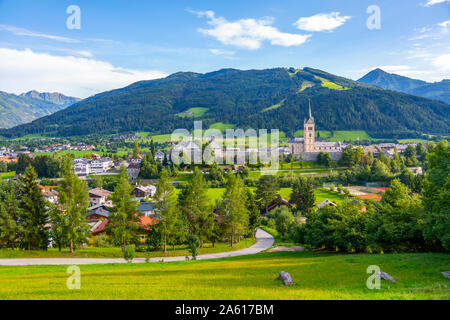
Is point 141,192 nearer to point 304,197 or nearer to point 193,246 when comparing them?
point 304,197

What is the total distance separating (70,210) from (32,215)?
4.75 metres

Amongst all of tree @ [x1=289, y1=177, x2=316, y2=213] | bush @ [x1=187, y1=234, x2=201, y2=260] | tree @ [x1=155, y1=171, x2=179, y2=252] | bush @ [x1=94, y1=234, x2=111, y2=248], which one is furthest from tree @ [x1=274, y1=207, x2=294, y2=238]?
bush @ [x1=94, y1=234, x2=111, y2=248]

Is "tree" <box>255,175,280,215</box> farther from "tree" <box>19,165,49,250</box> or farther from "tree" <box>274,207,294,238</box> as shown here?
"tree" <box>19,165,49,250</box>

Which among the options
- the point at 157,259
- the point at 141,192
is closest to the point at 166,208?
the point at 157,259

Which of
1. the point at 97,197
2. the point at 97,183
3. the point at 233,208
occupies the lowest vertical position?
the point at 97,197

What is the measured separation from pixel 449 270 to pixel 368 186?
206 ft

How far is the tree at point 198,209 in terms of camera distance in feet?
111

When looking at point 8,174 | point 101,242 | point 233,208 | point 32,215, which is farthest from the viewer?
point 8,174

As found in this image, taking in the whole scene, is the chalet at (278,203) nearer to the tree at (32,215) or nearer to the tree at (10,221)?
the tree at (32,215)

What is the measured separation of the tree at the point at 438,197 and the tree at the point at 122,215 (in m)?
25.1

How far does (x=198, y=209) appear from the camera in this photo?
1331 inches

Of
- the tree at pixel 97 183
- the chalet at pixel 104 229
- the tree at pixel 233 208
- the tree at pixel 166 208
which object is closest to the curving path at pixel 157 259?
the tree at pixel 166 208

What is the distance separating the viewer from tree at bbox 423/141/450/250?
54.6ft
